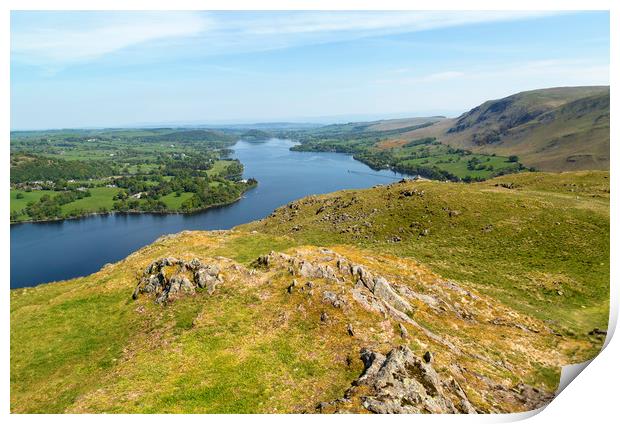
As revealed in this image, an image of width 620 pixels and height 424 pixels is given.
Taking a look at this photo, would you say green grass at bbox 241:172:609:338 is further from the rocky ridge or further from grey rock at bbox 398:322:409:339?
grey rock at bbox 398:322:409:339

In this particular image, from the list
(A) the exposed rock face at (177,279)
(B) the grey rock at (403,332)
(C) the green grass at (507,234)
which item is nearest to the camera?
(B) the grey rock at (403,332)

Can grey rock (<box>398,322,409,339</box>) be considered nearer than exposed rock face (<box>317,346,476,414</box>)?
No

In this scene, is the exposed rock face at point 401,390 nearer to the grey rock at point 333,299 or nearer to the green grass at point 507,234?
the grey rock at point 333,299

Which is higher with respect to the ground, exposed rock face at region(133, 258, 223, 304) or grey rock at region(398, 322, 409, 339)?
exposed rock face at region(133, 258, 223, 304)

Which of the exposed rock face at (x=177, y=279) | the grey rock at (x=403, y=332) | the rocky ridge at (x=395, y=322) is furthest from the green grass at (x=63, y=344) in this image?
the grey rock at (x=403, y=332)

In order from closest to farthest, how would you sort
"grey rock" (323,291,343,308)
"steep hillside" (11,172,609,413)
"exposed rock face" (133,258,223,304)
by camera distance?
"steep hillside" (11,172,609,413), "grey rock" (323,291,343,308), "exposed rock face" (133,258,223,304)

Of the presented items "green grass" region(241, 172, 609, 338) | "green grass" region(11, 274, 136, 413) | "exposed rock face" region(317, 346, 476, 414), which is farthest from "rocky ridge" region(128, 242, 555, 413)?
"green grass" region(241, 172, 609, 338)

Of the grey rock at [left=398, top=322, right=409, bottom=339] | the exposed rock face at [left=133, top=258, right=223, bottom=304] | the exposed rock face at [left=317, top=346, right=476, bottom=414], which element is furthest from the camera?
the exposed rock face at [left=133, top=258, right=223, bottom=304]
